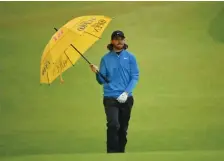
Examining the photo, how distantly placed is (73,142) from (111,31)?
0.78 metres

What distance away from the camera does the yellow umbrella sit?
348 cm

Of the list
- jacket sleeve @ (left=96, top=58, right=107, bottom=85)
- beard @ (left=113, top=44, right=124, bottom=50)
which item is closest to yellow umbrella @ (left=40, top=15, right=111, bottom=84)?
jacket sleeve @ (left=96, top=58, right=107, bottom=85)

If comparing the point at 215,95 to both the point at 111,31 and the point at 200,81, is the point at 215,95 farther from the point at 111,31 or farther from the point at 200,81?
the point at 111,31

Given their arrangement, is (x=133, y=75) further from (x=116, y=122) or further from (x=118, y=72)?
(x=116, y=122)

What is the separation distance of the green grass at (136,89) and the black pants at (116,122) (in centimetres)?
5

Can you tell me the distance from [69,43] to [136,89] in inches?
22.3

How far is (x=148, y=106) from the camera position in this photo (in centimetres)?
373

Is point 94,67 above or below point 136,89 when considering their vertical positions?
above

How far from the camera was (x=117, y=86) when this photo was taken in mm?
3643

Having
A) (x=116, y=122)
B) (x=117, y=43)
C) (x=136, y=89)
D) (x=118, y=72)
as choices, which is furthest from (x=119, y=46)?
(x=116, y=122)

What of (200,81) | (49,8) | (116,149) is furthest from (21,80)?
(200,81)

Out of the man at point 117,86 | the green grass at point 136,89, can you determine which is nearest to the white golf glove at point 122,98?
the man at point 117,86

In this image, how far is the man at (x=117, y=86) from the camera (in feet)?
12.0

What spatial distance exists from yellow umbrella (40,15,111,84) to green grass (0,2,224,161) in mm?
87
